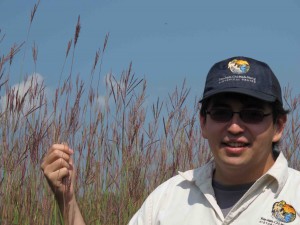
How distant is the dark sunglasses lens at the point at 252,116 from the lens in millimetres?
1766

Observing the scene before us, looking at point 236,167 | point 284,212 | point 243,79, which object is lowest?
point 284,212

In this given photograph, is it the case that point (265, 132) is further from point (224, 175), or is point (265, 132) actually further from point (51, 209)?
point (51, 209)

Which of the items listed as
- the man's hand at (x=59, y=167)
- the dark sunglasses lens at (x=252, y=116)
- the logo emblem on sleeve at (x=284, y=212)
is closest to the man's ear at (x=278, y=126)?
the dark sunglasses lens at (x=252, y=116)

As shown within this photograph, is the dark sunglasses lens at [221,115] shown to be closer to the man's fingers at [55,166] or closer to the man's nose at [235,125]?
the man's nose at [235,125]

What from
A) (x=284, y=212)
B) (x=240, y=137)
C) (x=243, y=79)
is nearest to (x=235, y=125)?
(x=240, y=137)

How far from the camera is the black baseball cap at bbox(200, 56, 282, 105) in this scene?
1.79 metres

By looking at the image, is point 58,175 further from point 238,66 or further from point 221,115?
point 238,66

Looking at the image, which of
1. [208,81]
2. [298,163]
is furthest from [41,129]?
[298,163]

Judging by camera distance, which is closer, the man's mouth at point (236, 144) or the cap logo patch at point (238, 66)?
the man's mouth at point (236, 144)

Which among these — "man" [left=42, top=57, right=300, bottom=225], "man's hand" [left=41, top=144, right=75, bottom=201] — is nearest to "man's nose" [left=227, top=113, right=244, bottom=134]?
"man" [left=42, top=57, right=300, bottom=225]

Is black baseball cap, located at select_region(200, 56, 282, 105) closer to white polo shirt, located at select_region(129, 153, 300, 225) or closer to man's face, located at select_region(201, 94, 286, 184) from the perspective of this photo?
man's face, located at select_region(201, 94, 286, 184)

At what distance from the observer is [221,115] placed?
1797 millimetres

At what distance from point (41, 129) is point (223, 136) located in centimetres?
101

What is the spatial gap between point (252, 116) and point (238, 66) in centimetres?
20
